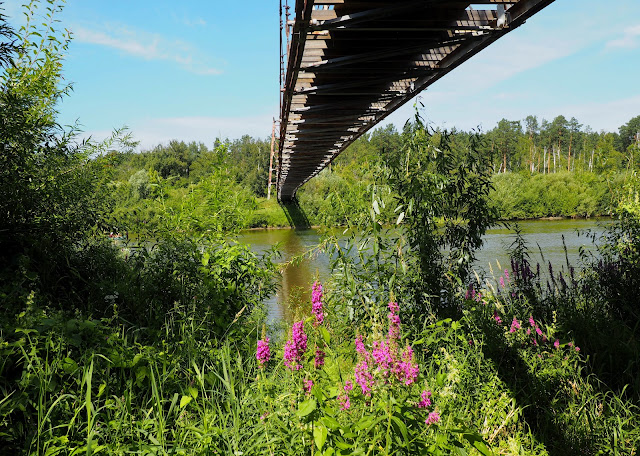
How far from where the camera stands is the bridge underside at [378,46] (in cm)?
369

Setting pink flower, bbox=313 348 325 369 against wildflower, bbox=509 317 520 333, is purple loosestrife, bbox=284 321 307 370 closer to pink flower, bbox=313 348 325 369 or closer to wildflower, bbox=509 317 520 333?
pink flower, bbox=313 348 325 369

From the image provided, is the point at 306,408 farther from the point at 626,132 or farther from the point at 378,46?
the point at 626,132

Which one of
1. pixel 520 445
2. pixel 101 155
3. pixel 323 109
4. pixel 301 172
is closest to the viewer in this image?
pixel 520 445

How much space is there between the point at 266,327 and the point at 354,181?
1.75 meters

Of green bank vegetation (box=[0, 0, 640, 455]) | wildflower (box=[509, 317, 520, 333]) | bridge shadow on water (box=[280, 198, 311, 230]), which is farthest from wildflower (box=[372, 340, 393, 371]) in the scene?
bridge shadow on water (box=[280, 198, 311, 230])

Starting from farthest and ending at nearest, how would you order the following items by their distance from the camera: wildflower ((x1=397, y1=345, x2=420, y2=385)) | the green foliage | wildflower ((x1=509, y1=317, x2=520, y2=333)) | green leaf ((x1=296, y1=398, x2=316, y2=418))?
the green foliage, wildflower ((x1=509, y1=317, x2=520, y2=333)), wildflower ((x1=397, y1=345, x2=420, y2=385)), green leaf ((x1=296, y1=398, x2=316, y2=418))

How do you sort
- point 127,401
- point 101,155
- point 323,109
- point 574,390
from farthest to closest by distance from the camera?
point 323,109, point 101,155, point 574,390, point 127,401

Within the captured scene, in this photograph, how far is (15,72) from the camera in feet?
12.3

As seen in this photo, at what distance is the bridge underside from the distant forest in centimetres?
85

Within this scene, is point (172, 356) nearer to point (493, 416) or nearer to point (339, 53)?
point (493, 416)

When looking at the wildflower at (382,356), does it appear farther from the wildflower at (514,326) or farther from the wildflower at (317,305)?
the wildflower at (514,326)

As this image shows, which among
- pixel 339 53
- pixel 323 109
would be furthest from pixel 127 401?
pixel 323 109

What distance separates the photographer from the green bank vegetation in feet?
5.65

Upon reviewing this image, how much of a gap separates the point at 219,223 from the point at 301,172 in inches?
531
